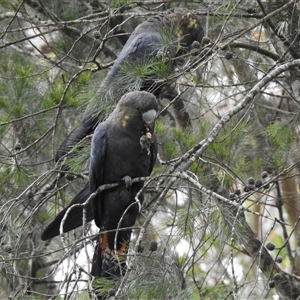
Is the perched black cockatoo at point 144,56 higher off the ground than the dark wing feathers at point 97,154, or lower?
higher

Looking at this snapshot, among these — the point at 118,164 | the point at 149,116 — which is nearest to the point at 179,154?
the point at 118,164

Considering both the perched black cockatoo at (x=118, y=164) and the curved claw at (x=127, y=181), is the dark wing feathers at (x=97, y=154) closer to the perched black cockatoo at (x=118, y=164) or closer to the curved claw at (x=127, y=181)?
the perched black cockatoo at (x=118, y=164)

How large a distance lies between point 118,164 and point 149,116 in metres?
0.33

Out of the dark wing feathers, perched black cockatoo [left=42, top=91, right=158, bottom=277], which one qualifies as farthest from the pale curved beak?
the dark wing feathers

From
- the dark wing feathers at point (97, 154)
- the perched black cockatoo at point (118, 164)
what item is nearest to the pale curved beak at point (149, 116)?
the perched black cockatoo at point (118, 164)

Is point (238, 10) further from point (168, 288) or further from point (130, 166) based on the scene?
point (168, 288)

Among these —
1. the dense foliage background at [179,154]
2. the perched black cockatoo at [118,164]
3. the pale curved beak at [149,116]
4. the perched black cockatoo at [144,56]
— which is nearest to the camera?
the dense foliage background at [179,154]

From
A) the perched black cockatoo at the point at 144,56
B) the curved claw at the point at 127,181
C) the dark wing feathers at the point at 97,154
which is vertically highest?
the perched black cockatoo at the point at 144,56

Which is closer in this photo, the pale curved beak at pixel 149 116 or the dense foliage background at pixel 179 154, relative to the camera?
the dense foliage background at pixel 179 154

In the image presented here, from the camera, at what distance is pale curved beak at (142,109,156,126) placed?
3139mm

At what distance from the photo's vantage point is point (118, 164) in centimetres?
335

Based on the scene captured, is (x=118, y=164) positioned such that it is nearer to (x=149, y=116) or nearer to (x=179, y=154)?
(x=149, y=116)

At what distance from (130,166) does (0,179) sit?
911 millimetres

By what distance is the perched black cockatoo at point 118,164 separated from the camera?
10.6 ft
